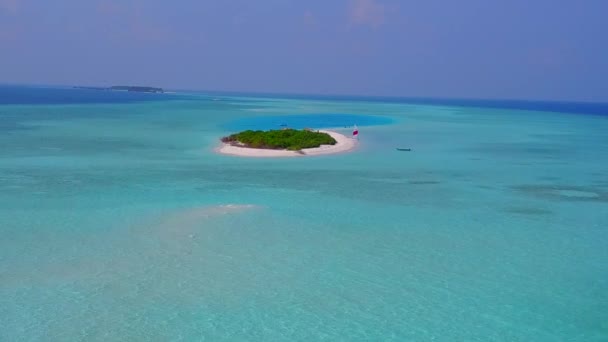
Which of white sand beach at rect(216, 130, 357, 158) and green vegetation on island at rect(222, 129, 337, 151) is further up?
green vegetation on island at rect(222, 129, 337, 151)

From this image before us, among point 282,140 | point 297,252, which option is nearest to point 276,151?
point 282,140

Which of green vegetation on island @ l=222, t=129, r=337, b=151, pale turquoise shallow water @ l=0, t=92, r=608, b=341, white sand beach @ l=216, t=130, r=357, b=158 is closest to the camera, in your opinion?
pale turquoise shallow water @ l=0, t=92, r=608, b=341

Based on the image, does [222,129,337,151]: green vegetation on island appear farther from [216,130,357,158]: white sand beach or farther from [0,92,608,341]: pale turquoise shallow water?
[0,92,608,341]: pale turquoise shallow water

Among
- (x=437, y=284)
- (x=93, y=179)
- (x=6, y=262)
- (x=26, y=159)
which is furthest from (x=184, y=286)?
(x=26, y=159)

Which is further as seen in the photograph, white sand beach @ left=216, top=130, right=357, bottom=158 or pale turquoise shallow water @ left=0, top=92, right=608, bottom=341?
white sand beach @ left=216, top=130, right=357, bottom=158

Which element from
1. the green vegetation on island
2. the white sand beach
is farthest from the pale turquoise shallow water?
Result: the green vegetation on island

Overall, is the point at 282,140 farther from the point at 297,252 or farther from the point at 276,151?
the point at 297,252

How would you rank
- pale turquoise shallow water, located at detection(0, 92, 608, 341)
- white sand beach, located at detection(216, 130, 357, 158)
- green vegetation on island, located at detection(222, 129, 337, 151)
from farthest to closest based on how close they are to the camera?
green vegetation on island, located at detection(222, 129, 337, 151), white sand beach, located at detection(216, 130, 357, 158), pale turquoise shallow water, located at detection(0, 92, 608, 341)
